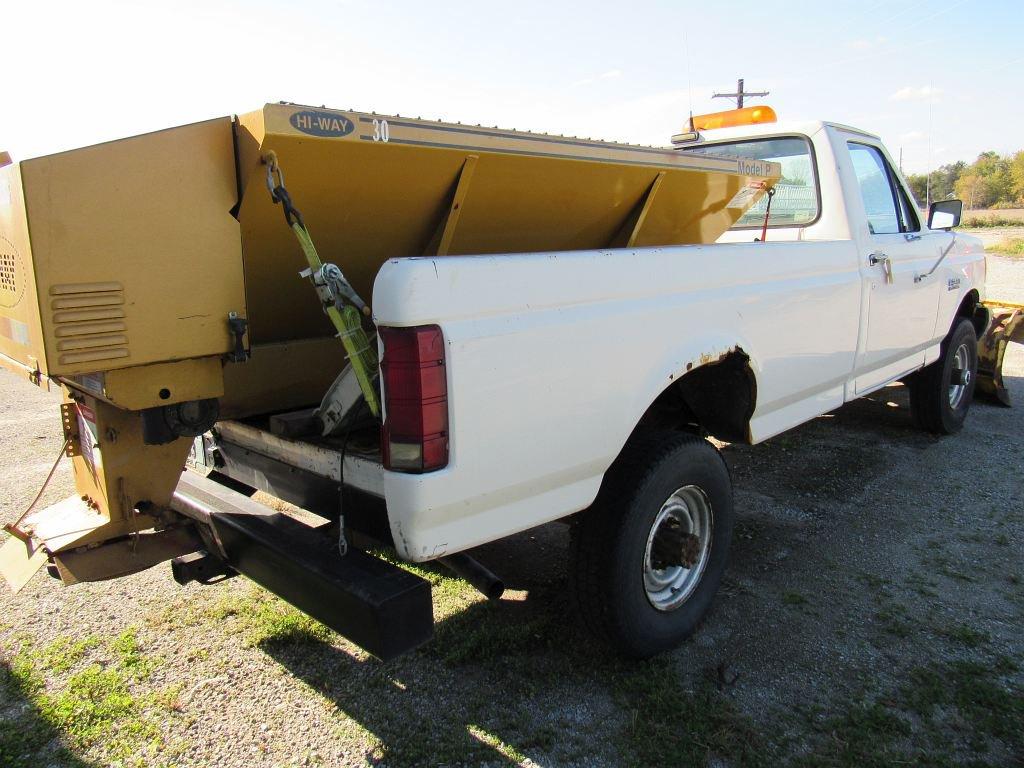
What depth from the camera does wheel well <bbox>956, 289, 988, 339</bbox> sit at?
6.34 m

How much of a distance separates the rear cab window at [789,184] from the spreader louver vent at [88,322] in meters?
3.47

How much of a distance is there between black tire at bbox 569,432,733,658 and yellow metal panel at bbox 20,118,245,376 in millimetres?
1471

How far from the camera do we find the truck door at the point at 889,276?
4543mm

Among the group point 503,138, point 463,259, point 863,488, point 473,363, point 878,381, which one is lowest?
point 863,488

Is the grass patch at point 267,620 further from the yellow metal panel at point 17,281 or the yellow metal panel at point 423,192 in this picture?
the yellow metal panel at point 17,281

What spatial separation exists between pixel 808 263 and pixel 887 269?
113cm

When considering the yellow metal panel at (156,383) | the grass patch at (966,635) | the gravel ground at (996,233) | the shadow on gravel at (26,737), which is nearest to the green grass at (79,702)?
the shadow on gravel at (26,737)

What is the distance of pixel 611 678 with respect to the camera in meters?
2.98

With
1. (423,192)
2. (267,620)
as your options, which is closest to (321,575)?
(267,620)

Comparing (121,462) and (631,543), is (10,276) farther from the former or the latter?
(631,543)

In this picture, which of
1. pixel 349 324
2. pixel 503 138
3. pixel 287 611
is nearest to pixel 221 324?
pixel 349 324

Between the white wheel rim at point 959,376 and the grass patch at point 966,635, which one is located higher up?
the white wheel rim at point 959,376

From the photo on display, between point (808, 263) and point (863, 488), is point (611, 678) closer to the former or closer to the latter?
point (808, 263)

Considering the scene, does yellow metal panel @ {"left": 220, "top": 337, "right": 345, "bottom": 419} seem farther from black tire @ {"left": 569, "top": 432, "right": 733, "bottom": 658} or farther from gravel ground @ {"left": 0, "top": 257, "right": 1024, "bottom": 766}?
black tire @ {"left": 569, "top": 432, "right": 733, "bottom": 658}
